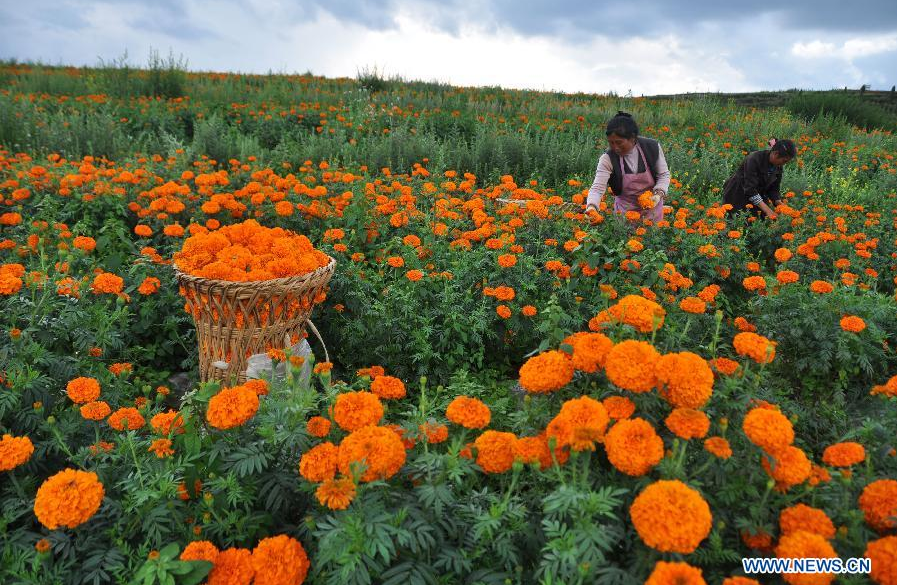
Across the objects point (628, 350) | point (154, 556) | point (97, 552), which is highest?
point (628, 350)

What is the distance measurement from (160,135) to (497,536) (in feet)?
30.8

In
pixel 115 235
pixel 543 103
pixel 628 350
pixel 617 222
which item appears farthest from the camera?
pixel 543 103

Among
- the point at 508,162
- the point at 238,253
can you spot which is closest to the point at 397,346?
the point at 238,253

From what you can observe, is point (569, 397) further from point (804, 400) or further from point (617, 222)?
point (617, 222)

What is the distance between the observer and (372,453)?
4.51ft

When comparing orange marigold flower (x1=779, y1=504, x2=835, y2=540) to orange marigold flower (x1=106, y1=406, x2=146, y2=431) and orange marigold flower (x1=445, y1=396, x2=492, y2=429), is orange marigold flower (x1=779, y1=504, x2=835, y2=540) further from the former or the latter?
orange marigold flower (x1=106, y1=406, x2=146, y2=431)

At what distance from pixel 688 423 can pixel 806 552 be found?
1.13 ft

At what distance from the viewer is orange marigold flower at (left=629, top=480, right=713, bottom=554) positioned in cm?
115

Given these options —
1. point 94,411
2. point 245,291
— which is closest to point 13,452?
point 94,411

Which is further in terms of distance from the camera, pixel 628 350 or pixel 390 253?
pixel 390 253

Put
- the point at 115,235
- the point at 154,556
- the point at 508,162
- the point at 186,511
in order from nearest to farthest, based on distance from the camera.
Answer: the point at 154,556
the point at 186,511
the point at 115,235
the point at 508,162

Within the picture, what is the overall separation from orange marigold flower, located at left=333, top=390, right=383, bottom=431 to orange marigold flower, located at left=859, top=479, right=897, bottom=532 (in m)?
1.25

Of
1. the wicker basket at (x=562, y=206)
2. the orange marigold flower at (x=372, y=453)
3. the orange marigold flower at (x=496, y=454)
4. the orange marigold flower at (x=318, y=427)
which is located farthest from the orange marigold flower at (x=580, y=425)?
the wicker basket at (x=562, y=206)

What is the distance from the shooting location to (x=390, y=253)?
4.07 meters
